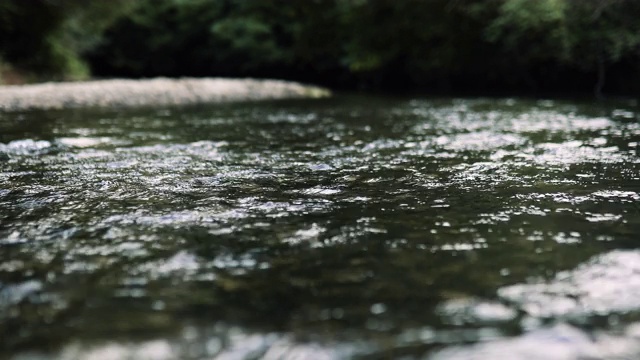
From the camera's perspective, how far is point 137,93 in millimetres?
15836

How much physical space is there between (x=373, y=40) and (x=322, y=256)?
24270 mm

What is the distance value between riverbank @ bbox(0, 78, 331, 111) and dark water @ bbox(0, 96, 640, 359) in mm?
8327

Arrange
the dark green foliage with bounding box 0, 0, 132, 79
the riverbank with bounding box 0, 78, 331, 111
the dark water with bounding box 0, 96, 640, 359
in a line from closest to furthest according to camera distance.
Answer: the dark water with bounding box 0, 96, 640, 359 → the riverbank with bounding box 0, 78, 331, 111 → the dark green foliage with bounding box 0, 0, 132, 79

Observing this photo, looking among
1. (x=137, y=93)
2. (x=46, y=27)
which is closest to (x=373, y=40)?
(x=137, y=93)

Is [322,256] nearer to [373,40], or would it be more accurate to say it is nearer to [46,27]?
[46,27]

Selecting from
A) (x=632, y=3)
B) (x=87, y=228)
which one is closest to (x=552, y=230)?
(x=87, y=228)

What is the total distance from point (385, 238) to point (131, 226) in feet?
4.89

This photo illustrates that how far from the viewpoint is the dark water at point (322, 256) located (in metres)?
2.12

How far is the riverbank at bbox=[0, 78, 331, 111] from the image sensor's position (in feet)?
45.4

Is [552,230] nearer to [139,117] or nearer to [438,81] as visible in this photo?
[139,117]

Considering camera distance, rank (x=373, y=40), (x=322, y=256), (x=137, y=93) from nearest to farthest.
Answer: (x=322, y=256)
(x=137, y=93)
(x=373, y=40)

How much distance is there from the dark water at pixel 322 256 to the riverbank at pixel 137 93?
8.33 m

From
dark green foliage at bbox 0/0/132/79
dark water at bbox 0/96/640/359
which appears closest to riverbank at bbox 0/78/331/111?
dark green foliage at bbox 0/0/132/79

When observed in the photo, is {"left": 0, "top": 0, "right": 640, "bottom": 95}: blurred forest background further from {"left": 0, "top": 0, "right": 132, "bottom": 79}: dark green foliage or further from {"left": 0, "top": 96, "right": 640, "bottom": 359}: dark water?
{"left": 0, "top": 96, "right": 640, "bottom": 359}: dark water
